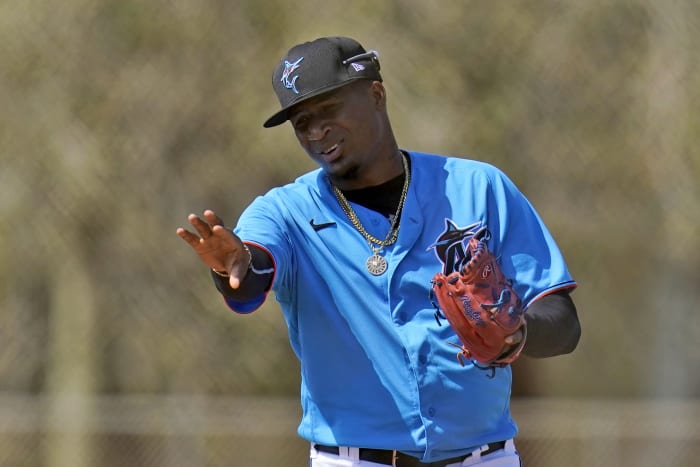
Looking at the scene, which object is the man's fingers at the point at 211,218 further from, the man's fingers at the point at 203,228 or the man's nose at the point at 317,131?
the man's nose at the point at 317,131

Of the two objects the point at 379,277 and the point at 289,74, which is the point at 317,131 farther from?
the point at 379,277

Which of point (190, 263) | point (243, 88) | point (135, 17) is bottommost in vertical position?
point (190, 263)

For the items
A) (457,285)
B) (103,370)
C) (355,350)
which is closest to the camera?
(457,285)

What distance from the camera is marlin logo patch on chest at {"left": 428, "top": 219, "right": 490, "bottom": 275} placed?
2623 mm

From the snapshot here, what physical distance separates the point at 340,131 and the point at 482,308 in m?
0.63

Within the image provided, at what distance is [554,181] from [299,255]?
238 centimetres

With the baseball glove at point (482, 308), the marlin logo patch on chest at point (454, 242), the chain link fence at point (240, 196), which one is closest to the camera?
the baseball glove at point (482, 308)

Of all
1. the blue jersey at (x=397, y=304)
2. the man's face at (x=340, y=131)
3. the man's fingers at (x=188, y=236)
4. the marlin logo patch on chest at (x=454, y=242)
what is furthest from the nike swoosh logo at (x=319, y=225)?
the man's fingers at (x=188, y=236)

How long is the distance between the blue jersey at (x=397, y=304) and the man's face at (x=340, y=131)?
3.8 inches

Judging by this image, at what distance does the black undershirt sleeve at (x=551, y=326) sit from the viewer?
2512 mm

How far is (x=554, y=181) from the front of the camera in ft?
15.9

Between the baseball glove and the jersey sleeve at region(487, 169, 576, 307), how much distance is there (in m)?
0.27

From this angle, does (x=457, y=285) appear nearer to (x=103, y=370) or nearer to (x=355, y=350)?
(x=355, y=350)

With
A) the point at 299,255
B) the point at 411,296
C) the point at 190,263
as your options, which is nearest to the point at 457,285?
the point at 411,296
